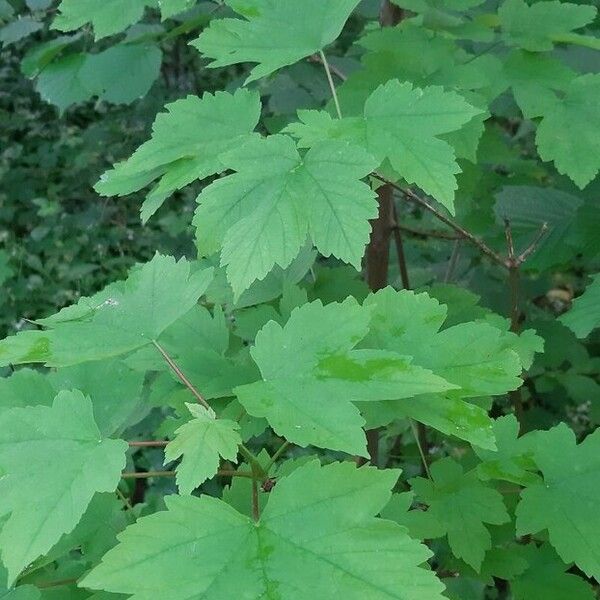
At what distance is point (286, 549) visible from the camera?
2.66 feet

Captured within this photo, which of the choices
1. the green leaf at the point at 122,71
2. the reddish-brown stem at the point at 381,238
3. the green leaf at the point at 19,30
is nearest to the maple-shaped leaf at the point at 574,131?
the reddish-brown stem at the point at 381,238

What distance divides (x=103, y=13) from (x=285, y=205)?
31.1 inches

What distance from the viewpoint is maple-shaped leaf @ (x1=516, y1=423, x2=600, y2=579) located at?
3.65ft

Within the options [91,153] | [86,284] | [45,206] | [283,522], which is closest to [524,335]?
[283,522]

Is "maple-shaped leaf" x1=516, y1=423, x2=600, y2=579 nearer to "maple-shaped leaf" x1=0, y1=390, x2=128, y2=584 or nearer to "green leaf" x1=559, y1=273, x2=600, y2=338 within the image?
"green leaf" x1=559, y1=273, x2=600, y2=338

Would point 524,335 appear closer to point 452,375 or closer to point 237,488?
point 452,375

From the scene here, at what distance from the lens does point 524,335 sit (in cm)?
153

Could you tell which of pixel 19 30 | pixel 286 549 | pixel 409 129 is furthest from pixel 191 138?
pixel 19 30

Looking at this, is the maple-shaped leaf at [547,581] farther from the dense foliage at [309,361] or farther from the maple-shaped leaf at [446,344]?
the maple-shaped leaf at [446,344]

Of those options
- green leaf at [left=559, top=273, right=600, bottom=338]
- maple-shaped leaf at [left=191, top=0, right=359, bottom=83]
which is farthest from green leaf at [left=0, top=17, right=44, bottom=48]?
green leaf at [left=559, top=273, right=600, bottom=338]

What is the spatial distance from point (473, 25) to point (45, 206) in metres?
3.93

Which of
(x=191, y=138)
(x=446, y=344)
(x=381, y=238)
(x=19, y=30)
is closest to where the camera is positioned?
(x=446, y=344)

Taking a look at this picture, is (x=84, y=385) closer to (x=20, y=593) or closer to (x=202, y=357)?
(x=202, y=357)

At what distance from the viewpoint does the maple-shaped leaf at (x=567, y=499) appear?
1111mm
